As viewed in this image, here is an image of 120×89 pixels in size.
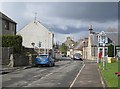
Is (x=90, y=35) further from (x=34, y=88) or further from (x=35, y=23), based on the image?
(x=34, y=88)

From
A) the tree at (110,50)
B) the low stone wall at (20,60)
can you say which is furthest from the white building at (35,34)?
the low stone wall at (20,60)

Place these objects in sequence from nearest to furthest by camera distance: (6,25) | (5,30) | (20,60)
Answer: (20,60) < (5,30) < (6,25)

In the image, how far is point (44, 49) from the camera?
8756 centimetres

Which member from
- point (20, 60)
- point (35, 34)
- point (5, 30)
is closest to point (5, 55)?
point (20, 60)

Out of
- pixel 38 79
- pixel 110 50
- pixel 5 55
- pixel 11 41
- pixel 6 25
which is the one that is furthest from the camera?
pixel 110 50

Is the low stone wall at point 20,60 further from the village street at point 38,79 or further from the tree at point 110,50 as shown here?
the tree at point 110,50

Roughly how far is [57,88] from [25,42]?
73.9 meters

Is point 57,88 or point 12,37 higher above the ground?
point 12,37

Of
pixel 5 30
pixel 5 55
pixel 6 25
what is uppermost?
pixel 6 25

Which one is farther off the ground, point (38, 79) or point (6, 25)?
point (6, 25)

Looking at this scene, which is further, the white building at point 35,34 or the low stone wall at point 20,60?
the white building at point 35,34

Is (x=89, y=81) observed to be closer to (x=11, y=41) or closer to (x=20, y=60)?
(x=20, y=60)

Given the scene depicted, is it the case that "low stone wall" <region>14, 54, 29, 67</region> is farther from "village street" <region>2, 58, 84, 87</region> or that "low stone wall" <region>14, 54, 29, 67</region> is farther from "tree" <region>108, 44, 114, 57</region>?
"tree" <region>108, 44, 114, 57</region>

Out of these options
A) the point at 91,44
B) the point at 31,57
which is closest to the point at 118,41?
the point at 91,44
